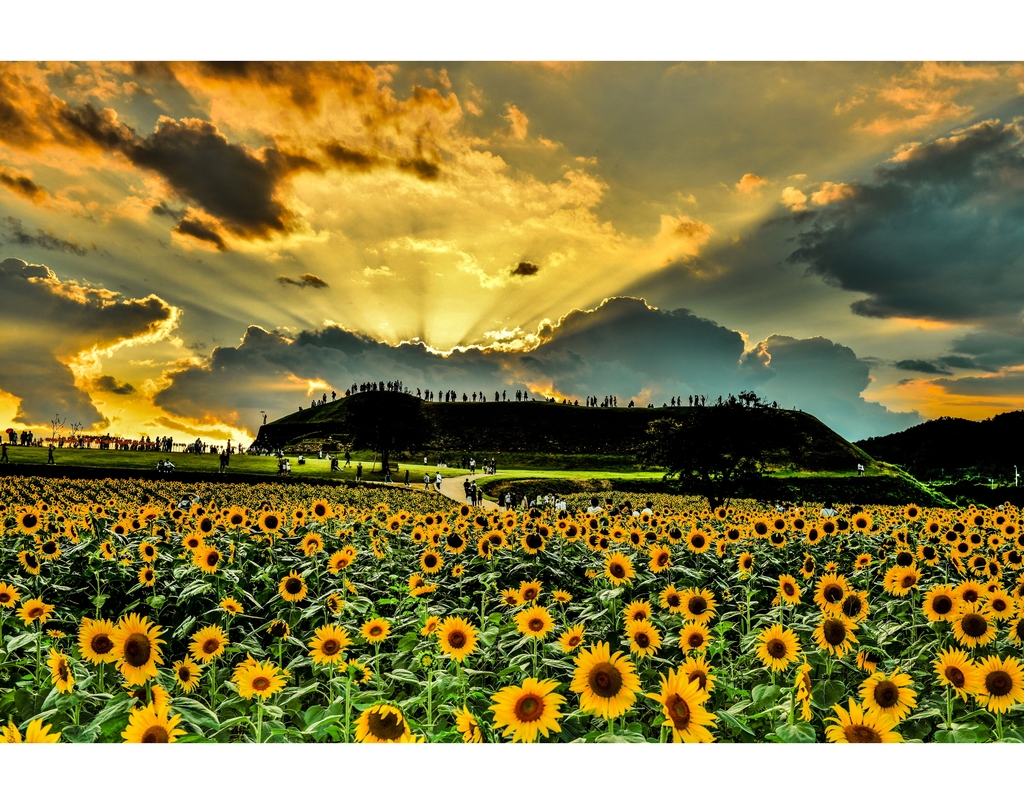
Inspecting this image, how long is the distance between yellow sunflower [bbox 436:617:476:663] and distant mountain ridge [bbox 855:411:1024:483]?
7.67m

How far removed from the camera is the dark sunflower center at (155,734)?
2150 millimetres

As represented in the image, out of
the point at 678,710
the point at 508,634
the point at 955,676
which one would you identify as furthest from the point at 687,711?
the point at 955,676

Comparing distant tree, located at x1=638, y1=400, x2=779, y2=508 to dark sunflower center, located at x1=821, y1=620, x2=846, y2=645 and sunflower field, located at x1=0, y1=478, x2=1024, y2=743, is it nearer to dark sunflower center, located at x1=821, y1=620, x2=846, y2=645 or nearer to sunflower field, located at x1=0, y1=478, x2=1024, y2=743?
sunflower field, located at x1=0, y1=478, x2=1024, y2=743

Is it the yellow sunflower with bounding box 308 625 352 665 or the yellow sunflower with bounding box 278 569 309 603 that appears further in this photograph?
the yellow sunflower with bounding box 278 569 309 603

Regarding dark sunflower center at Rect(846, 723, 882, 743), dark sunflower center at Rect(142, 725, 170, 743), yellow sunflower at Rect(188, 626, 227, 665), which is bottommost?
Result: dark sunflower center at Rect(846, 723, 882, 743)

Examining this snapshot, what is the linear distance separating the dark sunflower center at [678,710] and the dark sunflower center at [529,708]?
0.46 meters

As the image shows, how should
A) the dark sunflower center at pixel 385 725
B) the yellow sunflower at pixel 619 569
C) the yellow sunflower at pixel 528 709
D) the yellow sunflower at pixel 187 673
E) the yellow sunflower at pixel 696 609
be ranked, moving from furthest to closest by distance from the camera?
the yellow sunflower at pixel 619 569 → the yellow sunflower at pixel 696 609 → the yellow sunflower at pixel 187 673 → the yellow sunflower at pixel 528 709 → the dark sunflower center at pixel 385 725

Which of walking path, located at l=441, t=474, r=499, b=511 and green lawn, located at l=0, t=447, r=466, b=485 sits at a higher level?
green lawn, located at l=0, t=447, r=466, b=485

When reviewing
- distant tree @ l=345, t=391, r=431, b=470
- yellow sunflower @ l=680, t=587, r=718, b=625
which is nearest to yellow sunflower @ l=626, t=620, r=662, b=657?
yellow sunflower @ l=680, t=587, r=718, b=625

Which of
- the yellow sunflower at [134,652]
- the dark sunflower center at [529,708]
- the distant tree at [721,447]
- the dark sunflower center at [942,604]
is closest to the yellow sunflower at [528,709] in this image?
the dark sunflower center at [529,708]

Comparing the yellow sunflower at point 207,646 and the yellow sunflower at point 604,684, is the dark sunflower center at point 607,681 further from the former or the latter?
the yellow sunflower at point 207,646

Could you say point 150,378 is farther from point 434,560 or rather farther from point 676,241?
point 676,241

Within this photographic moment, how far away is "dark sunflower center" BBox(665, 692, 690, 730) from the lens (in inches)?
84.4

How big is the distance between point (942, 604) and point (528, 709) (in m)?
2.25
